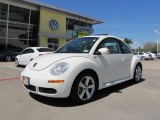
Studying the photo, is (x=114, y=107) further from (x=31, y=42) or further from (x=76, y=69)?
(x=31, y=42)

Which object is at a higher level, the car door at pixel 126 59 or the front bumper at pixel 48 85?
the car door at pixel 126 59

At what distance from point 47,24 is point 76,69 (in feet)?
80.1

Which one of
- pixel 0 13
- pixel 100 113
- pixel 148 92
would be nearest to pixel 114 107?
pixel 100 113

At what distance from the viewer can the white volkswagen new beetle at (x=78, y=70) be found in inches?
189

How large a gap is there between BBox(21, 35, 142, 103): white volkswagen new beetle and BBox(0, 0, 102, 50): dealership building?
760 inches

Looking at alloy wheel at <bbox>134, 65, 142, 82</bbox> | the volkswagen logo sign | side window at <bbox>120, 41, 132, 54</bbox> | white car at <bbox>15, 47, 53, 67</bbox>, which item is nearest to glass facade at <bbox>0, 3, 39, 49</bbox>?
the volkswagen logo sign

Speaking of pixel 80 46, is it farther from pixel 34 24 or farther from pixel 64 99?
pixel 34 24

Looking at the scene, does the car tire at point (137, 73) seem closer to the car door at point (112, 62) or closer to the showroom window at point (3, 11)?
the car door at point (112, 62)

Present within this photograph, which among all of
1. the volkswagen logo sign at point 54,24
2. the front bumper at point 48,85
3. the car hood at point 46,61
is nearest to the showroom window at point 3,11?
the volkswagen logo sign at point 54,24

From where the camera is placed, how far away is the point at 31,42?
27391mm

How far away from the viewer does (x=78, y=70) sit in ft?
16.4

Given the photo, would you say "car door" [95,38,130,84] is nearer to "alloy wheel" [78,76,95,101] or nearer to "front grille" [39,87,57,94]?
"alloy wheel" [78,76,95,101]

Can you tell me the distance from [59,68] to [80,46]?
131 cm

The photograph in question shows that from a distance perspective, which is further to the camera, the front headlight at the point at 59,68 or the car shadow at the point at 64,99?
the car shadow at the point at 64,99
